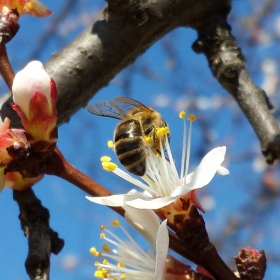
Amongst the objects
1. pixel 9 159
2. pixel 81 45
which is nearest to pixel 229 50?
pixel 81 45

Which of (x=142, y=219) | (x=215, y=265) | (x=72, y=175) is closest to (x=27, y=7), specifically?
(x=72, y=175)

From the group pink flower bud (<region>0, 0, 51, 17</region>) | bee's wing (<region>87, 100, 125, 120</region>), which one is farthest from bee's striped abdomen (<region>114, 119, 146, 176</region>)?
pink flower bud (<region>0, 0, 51, 17</region>)

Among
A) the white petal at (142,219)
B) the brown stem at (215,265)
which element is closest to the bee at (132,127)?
the white petal at (142,219)

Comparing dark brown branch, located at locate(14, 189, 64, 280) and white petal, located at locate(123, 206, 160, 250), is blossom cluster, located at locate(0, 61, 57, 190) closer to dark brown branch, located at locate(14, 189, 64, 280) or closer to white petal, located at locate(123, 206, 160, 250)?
dark brown branch, located at locate(14, 189, 64, 280)

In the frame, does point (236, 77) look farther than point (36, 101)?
Yes

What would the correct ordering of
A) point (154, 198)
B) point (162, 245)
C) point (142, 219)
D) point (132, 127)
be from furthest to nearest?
1. point (132, 127)
2. point (154, 198)
3. point (142, 219)
4. point (162, 245)

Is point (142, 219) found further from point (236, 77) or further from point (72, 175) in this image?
point (236, 77)
